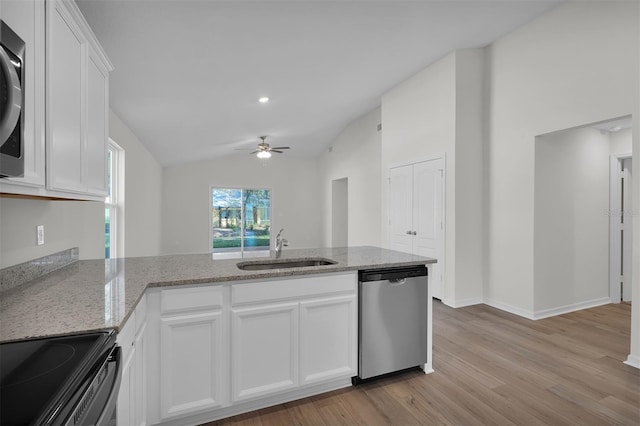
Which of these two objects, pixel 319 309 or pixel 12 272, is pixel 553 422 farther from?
pixel 12 272

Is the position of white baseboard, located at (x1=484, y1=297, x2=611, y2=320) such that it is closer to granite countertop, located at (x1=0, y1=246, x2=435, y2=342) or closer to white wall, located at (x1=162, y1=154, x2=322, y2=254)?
granite countertop, located at (x1=0, y1=246, x2=435, y2=342)

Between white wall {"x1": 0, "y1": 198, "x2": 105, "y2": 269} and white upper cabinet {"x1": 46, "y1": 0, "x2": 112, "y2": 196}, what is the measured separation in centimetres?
Result: 34

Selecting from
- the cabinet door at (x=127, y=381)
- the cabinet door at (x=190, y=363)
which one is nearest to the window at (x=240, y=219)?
the cabinet door at (x=190, y=363)

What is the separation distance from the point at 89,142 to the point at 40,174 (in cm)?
60

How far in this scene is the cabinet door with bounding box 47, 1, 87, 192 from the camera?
1.35m

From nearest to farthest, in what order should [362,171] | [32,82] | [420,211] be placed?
[32,82] < [420,211] < [362,171]

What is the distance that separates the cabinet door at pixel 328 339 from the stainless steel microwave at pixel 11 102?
156 centimetres

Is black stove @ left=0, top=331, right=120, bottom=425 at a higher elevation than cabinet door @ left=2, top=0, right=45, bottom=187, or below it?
below

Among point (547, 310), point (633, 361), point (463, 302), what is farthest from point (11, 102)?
point (547, 310)

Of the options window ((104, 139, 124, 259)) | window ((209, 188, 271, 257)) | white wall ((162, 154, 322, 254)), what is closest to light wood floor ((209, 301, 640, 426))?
window ((104, 139, 124, 259))

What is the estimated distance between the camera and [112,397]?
1.03 metres

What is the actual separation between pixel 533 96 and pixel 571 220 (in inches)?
63.8

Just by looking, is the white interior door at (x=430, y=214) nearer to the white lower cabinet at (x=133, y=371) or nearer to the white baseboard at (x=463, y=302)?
the white baseboard at (x=463, y=302)

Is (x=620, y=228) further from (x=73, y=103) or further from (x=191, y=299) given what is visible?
(x=73, y=103)
